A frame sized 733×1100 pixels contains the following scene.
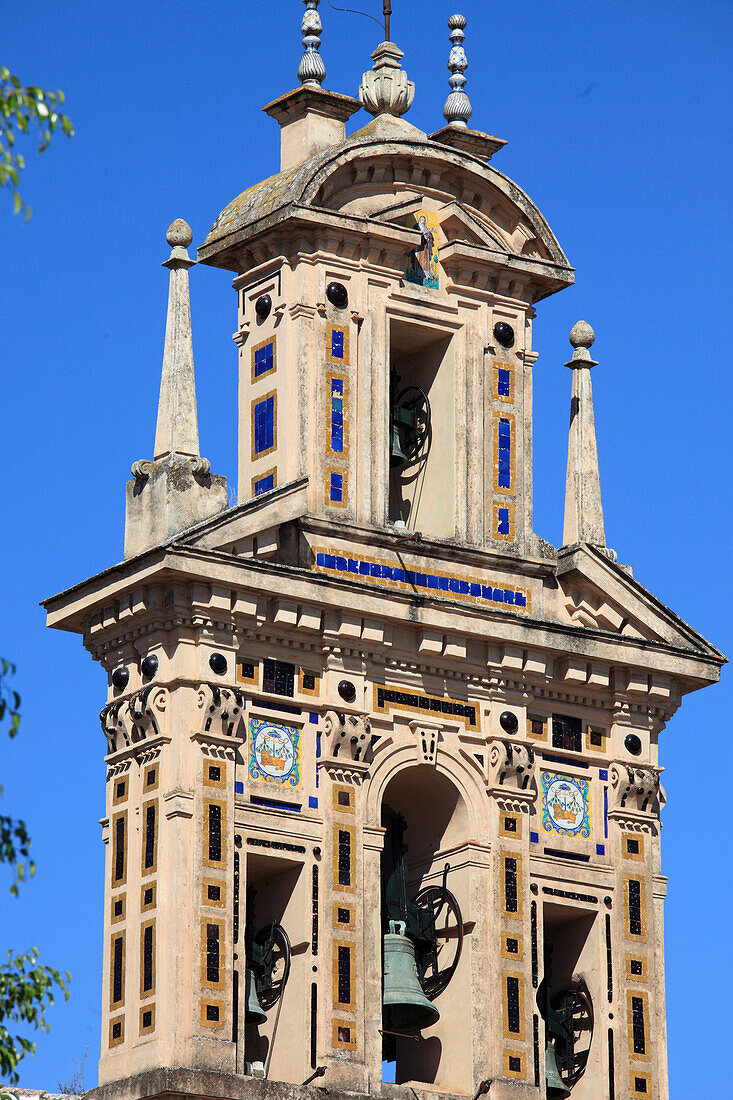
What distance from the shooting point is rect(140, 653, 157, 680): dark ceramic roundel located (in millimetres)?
31562

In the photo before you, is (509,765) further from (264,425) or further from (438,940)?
(264,425)

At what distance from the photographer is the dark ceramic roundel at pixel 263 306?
33.9 m

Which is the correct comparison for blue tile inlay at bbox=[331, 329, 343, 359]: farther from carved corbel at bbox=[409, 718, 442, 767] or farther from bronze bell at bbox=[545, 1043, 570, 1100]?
bronze bell at bbox=[545, 1043, 570, 1100]

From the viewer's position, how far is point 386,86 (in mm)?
35312

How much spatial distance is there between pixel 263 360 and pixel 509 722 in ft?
16.8

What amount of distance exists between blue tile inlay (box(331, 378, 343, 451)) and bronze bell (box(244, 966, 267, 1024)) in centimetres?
614

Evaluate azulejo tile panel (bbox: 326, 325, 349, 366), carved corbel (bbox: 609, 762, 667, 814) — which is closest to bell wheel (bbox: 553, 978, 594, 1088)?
carved corbel (bbox: 609, 762, 667, 814)

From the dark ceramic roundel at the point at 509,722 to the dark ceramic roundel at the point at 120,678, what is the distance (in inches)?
176

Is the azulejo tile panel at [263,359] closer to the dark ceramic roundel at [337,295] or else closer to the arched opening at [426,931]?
the dark ceramic roundel at [337,295]

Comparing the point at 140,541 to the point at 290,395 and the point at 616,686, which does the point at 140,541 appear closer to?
the point at 290,395

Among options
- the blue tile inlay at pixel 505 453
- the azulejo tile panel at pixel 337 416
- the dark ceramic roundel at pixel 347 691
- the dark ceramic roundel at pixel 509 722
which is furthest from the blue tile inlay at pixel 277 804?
the blue tile inlay at pixel 505 453

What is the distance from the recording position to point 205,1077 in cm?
2967

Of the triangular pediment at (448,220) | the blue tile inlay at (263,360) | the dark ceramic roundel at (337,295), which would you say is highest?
the triangular pediment at (448,220)

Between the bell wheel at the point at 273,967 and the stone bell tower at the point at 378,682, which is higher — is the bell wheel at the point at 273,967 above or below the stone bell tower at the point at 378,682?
below
